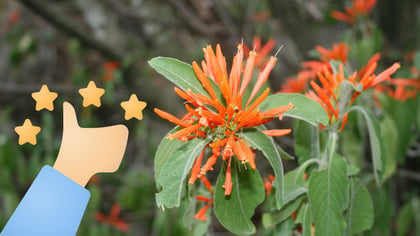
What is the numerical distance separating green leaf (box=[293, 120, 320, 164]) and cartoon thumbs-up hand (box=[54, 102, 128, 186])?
0.31m

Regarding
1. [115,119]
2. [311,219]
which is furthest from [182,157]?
[115,119]

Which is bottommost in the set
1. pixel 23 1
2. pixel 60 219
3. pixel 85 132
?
pixel 60 219

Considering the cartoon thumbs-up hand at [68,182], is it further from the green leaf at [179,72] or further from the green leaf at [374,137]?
the green leaf at [374,137]

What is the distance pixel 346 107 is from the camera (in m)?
0.68

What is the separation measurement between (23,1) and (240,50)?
1145 mm

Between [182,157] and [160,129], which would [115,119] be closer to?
[160,129]

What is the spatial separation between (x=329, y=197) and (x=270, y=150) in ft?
0.48

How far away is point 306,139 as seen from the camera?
720 millimetres

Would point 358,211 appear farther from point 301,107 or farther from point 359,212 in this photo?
point 301,107

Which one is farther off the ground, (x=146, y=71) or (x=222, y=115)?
(x=146, y=71)

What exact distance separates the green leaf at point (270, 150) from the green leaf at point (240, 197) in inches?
1.8

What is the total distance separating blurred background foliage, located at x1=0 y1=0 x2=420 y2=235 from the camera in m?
1.50

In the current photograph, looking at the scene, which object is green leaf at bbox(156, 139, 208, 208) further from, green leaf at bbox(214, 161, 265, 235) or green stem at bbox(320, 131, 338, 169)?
green stem at bbox(320, 131, 338, 169)

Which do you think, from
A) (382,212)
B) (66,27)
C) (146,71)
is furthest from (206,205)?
(146,71)
